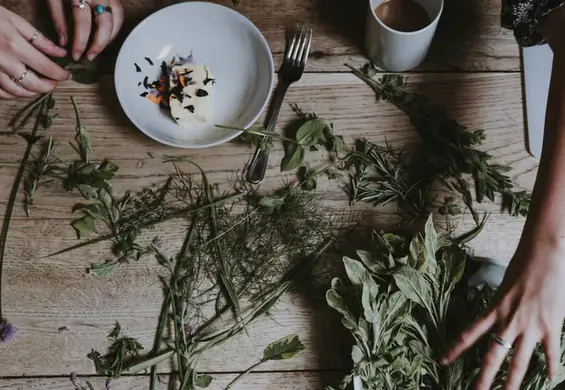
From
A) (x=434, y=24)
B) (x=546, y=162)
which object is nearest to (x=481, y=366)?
(x=546, y=162)

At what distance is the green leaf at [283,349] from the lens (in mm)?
895

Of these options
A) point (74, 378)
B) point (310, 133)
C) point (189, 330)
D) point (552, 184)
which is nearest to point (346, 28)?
point (310, 133)

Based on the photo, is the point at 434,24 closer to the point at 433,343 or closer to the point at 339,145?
the point at 339,145

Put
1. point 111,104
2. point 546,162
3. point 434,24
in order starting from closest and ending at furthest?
point 546,162, point 434,24, point 111,104

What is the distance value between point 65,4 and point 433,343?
761 millimetres

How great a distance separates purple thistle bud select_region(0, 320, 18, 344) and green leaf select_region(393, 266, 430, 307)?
1.86ft

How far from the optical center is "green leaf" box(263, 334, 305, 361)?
2.94 feet

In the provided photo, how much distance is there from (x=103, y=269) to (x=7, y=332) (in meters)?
0.17

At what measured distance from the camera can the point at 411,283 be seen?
796 mm

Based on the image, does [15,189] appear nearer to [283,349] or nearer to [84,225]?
[84,225]

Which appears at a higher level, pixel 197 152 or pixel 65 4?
pixel 65 4

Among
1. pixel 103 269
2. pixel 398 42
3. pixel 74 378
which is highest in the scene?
pixel 398 42

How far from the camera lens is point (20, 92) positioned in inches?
37.4

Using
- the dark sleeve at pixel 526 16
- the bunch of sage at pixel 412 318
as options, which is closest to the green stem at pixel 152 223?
the bunch of sage at pixel 412 318
